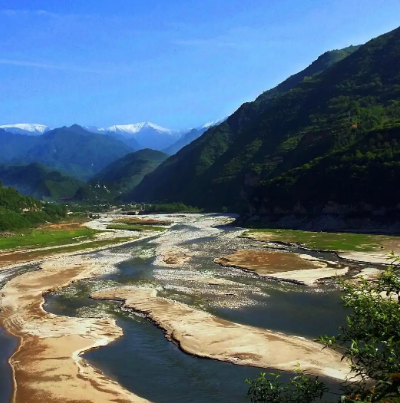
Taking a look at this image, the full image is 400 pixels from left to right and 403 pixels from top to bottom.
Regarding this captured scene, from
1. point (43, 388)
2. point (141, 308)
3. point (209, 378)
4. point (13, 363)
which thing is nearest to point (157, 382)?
point (209, 378)

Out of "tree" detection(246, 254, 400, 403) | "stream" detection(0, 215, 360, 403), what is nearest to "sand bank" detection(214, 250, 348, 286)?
"stream" detection(0, 215, 360, 403)

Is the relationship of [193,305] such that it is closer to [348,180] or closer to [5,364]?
[5,364]

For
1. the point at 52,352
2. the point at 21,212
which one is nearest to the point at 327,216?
the point at 52,352

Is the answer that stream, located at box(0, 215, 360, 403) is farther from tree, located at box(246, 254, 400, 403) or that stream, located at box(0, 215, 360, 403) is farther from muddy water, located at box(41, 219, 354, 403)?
tree, located at box(246, 254, 400, 403)

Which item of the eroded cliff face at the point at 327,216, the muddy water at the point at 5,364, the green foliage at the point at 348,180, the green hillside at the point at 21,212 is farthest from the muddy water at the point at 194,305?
the green hillside at the point at 21,212

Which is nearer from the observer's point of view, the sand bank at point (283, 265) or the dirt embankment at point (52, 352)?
the dirt embankment at point (52, 352)

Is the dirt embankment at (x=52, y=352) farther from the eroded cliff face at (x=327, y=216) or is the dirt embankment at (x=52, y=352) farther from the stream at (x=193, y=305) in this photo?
the eroded cliff face at (x=327, y=216)
